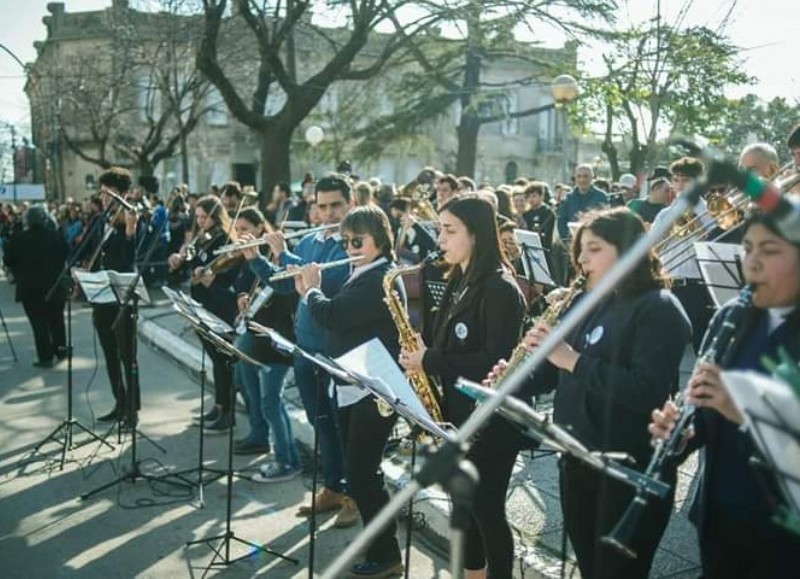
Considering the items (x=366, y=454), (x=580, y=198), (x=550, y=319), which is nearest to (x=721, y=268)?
(x=550, y=319)

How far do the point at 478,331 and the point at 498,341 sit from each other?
0.43 ft

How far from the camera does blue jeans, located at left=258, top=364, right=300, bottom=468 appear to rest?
6.31 metres

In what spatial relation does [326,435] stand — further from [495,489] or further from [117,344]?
[117,344]

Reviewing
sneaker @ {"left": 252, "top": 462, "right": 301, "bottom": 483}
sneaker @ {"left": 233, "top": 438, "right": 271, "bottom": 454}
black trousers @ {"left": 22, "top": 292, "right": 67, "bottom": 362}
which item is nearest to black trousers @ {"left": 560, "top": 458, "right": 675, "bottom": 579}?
sneaker @ {"left": 252, "top": 462, "right": 301, "bottom": 483}

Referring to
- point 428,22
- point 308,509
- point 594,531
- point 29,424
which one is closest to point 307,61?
point 428,22

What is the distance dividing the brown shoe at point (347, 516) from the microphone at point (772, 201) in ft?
13.6

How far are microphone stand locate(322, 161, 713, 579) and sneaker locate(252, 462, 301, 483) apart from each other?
4364mm

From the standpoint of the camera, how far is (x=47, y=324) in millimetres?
10836

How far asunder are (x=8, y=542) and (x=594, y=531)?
3.96 meters

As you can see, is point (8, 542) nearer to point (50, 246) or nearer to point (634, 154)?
point (50, 246)

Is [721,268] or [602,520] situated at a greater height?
[721,268]

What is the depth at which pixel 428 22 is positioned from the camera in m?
16.8

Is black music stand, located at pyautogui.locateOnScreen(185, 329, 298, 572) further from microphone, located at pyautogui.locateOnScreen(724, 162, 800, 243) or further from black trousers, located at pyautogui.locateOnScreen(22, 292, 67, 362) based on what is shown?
black trousers, located at pyautogui.locateOnScreen(22, 292, 67, 362)

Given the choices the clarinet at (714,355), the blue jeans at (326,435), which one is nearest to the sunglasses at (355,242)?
the blue jeans at (326,435)
